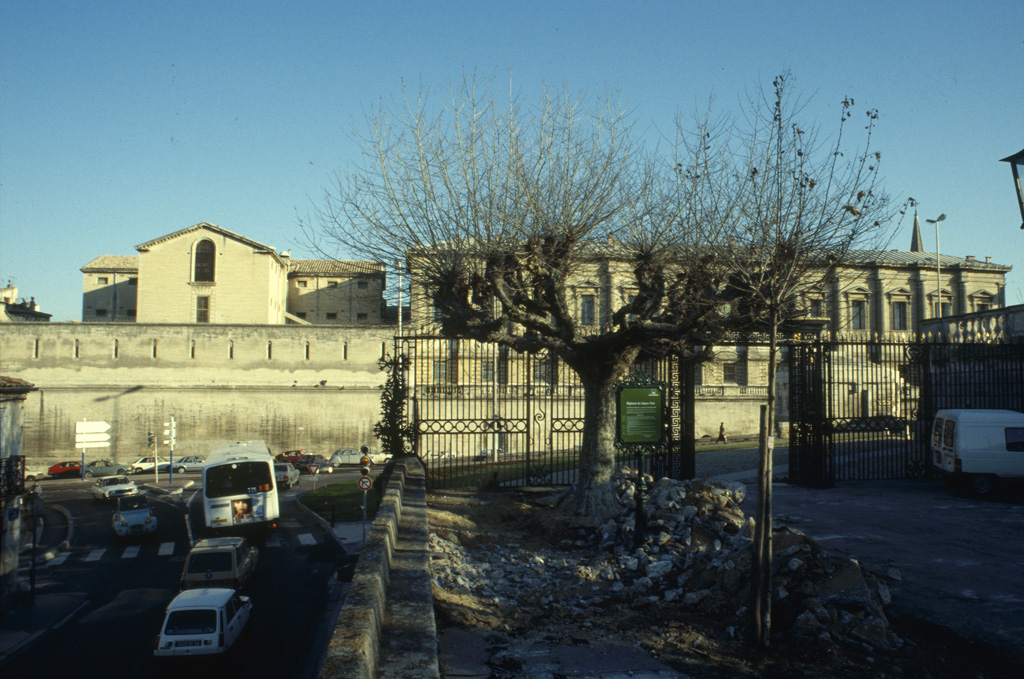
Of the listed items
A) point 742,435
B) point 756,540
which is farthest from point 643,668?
point 742,435

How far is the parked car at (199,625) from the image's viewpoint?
12.3 meters

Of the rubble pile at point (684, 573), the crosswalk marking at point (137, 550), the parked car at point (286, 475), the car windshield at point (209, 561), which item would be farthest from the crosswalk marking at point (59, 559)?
the rubble pile at point (684, 573)

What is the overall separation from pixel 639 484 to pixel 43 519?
2672cm

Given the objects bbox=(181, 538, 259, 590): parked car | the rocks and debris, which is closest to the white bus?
bbox=(181, 538, 259, 590): parked car

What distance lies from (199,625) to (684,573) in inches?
342

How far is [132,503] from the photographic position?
24.5 meters

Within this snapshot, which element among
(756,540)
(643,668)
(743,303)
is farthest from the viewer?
(743,303)

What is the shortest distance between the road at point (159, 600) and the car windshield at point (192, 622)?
19.6 inches

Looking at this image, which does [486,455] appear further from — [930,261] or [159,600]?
[930,261]

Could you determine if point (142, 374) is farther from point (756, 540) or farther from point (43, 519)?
point (756, 540)

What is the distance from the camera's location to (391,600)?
625cm

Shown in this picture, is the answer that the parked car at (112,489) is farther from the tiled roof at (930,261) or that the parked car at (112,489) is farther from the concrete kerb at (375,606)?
the tiled roof at (930,261)

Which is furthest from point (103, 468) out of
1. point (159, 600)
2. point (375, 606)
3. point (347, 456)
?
point (375, 606)

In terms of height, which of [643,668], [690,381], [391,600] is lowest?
[643,668]
